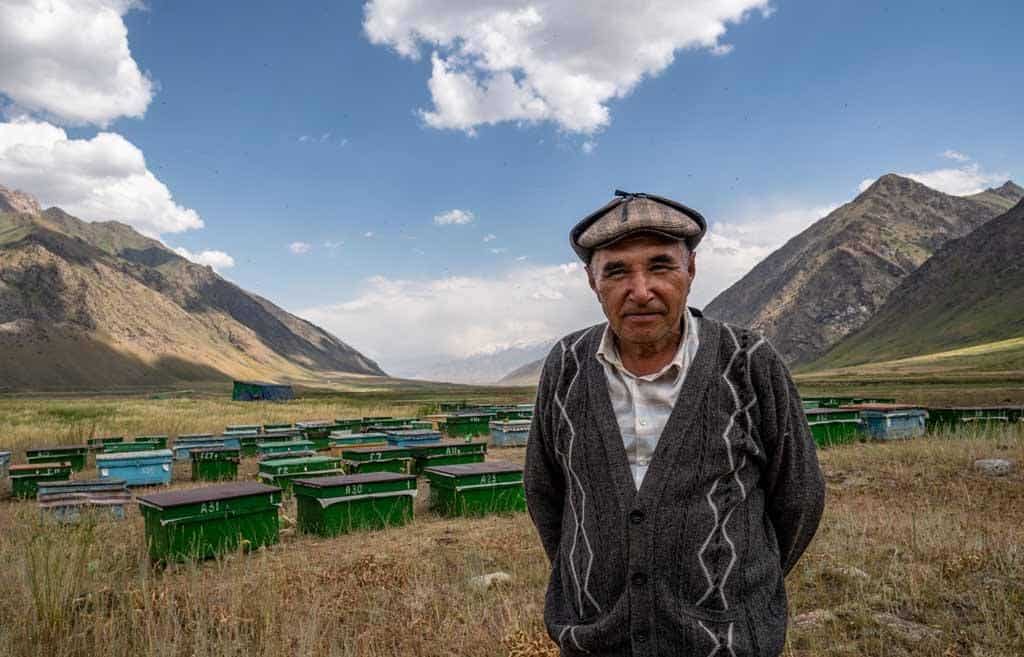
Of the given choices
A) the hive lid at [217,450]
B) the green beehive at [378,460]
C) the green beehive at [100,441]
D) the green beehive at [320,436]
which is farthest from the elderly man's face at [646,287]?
the green beehive at [100,441]

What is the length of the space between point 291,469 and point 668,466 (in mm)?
12814

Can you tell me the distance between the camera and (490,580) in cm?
715

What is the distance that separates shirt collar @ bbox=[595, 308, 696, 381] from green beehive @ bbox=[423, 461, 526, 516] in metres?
9.15

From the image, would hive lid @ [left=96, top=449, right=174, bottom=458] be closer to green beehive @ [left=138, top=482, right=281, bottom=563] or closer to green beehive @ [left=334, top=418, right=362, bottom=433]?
green beehive @ [left=138, top=482, right=281, bottom=563]

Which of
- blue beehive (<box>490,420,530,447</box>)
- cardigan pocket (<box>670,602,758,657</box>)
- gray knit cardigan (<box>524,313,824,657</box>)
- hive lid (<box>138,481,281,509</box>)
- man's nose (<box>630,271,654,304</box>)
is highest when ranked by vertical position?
man's nose (<box>630,271,654,304</box>)

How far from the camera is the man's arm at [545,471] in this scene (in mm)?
2979

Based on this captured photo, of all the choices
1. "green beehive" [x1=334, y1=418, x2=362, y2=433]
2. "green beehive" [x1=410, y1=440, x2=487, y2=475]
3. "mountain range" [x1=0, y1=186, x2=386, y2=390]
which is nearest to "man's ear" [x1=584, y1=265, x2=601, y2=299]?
"green beehive" [x1=410, y1=440, x2=487, y2=475]

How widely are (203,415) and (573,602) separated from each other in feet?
125

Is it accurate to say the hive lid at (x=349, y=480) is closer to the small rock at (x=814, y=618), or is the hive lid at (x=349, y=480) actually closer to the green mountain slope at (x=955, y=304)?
the small rock at (x=814, y=618)

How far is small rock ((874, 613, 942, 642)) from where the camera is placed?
213 inches

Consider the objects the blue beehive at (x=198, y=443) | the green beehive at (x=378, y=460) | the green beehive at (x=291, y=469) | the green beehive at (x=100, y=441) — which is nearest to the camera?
the green beehive at (x=291, y=469)

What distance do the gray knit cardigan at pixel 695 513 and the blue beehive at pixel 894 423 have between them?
20.1m

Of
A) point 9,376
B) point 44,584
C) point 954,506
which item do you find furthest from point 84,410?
point 9,376

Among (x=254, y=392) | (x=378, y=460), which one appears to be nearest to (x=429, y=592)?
(x=378, y=460)
